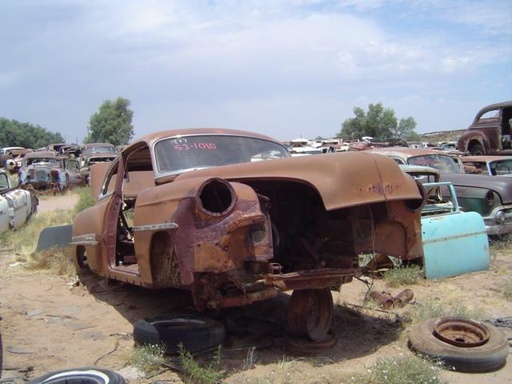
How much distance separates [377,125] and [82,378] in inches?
2098

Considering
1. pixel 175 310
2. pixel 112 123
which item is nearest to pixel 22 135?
pixel 112 123

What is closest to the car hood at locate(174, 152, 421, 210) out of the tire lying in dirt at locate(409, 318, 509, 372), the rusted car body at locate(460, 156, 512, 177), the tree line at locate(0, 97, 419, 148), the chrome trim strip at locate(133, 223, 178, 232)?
the chrome trim strip at locate(133, 223, 178, 232)

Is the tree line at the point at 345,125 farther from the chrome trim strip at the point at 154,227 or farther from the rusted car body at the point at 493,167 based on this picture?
the chrome trim strip at the point at 154,227

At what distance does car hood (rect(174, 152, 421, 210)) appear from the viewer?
146 inches

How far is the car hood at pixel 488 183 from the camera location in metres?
8.33

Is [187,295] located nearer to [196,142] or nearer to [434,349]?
[196,142]

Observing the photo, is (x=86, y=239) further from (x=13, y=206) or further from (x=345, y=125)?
(x=345, y=125)

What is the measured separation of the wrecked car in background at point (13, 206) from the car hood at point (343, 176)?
7.55 meters

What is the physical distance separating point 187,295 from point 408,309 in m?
2.27

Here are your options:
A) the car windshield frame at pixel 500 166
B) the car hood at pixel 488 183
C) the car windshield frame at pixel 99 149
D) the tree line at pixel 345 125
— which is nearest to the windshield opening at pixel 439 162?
the car hood at pixel 488 183

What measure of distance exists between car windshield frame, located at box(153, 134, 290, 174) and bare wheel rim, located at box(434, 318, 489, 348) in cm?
218

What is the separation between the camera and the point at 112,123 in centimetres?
5812

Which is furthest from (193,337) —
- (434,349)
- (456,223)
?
(456,223)

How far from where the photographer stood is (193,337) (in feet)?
13.0
